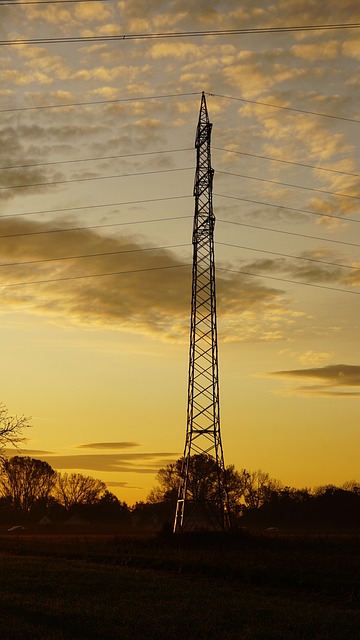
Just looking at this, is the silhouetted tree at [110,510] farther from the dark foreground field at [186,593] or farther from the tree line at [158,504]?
the dark foreground field at [186,593]

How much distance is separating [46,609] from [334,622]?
8.68 metres

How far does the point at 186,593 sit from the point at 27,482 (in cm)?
12449

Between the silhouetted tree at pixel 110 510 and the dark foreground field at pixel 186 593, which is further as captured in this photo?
the silhouetted tree at pixel 110 510

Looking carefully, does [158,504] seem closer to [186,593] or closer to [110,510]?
[110,510]

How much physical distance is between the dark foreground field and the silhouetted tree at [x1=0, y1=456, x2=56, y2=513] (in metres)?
99.2

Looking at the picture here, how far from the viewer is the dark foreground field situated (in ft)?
72.8

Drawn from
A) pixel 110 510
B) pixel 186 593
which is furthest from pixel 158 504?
pixel 186 593

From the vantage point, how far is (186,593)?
29578 mm

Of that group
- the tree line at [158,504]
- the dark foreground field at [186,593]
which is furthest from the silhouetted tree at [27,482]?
the dark foreground field at [186,593]

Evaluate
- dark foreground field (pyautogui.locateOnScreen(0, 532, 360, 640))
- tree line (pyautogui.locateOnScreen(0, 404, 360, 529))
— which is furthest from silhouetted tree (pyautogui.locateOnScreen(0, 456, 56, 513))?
dark foreground field (pyautogui.locateOnScreen(0, 532, 360, 640))

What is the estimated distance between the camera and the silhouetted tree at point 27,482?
146500 millimetres

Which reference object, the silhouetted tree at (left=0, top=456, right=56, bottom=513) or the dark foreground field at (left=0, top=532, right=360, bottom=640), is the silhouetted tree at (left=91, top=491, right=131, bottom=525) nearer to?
the silhouetted tree at (left=0, top=456, right=56, bottom=513)

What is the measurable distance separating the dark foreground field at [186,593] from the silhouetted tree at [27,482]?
99.2 meters

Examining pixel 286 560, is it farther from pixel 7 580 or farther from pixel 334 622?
pixel 334 622
